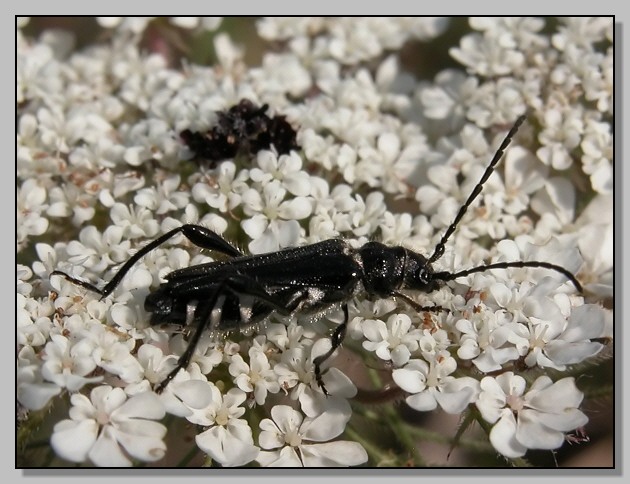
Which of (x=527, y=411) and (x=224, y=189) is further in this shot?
(x=224, y=189)

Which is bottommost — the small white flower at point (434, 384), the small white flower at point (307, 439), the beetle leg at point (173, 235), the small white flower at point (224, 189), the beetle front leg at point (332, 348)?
the small white flower at point (307, 439)

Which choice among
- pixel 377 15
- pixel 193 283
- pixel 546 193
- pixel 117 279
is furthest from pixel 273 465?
pixel 377 15

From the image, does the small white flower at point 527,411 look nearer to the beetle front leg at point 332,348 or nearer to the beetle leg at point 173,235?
the beetle front leg at point 332,348

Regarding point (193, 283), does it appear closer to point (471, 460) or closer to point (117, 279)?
point (117, 279)

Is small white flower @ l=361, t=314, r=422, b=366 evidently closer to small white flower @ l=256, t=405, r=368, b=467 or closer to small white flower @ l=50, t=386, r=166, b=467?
small white flower @ l=256, t=405, r=368, b=467

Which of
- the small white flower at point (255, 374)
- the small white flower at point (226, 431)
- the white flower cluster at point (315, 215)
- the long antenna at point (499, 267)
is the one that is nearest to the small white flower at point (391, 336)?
the white flower cluster at point (315, 215)

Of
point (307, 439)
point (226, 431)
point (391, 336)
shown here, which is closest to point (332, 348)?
point (391, 336)

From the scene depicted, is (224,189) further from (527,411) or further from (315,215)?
(527,411)

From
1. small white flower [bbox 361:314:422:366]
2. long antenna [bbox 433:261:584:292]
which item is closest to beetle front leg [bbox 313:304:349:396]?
small white flower [bbox 361:314:422:366]
